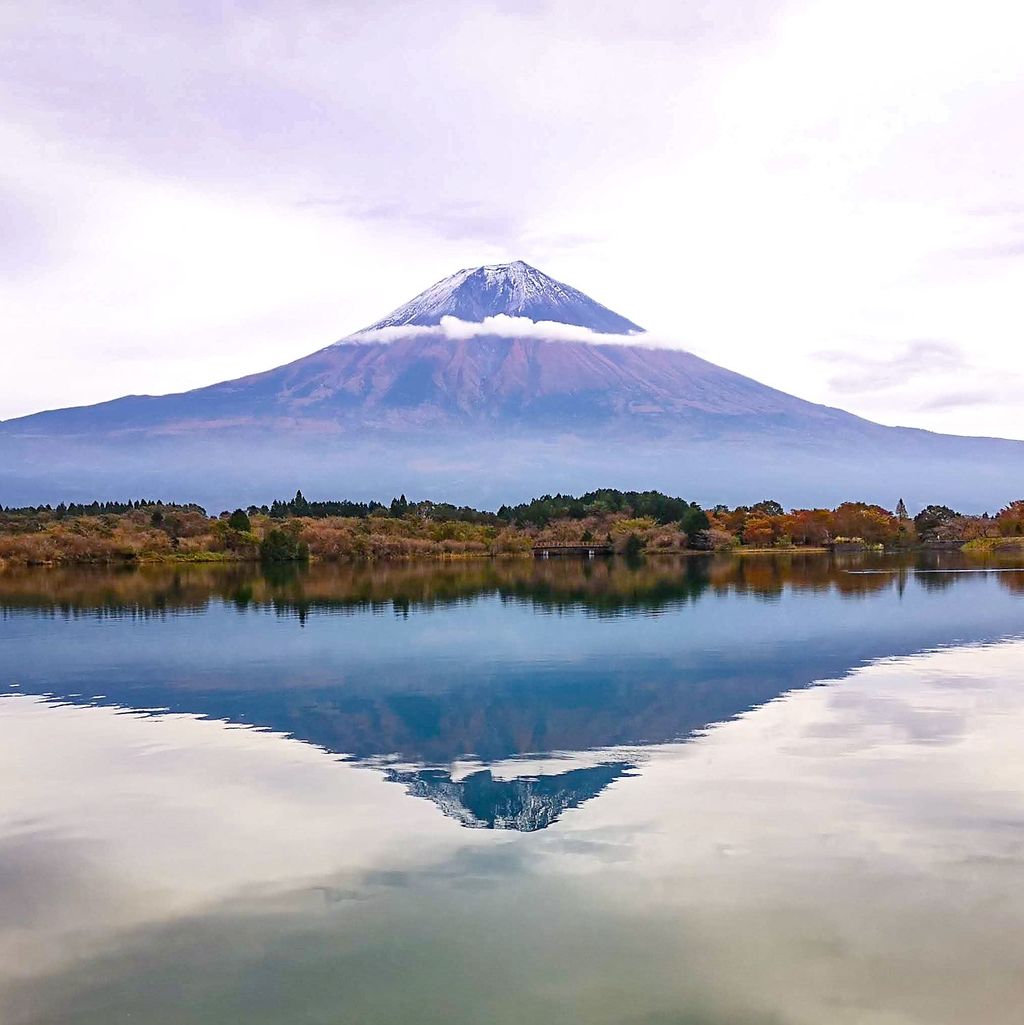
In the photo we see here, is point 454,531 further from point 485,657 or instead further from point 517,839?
point 517,839

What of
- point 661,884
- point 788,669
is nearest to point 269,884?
point 661,884

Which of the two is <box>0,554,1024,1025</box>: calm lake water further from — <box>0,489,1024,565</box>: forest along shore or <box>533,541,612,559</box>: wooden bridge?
<box>533,541,612,559</box>: wooden bridge

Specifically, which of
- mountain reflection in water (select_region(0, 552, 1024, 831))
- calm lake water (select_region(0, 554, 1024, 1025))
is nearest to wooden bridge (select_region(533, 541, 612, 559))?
mountain reflection in water (select_region(0, 552, 1024, 831))

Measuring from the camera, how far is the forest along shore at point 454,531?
7150 cm

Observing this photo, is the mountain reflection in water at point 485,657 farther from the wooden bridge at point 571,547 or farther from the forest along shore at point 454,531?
the wooden bridge at point 571,547

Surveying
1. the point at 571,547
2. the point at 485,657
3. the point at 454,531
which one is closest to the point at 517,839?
the point at 485,657

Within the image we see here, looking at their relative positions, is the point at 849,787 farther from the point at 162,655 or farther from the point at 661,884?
the point at 162,655

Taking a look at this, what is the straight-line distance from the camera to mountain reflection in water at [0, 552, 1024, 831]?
12.1m

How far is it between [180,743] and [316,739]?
5.05 feet

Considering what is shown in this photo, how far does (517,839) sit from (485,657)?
1161cm

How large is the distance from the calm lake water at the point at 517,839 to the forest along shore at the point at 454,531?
52887mm

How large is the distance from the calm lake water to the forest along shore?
2082 inches

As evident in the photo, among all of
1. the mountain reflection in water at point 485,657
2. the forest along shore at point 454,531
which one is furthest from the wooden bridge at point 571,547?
the mountain reflection in water at point 485,657

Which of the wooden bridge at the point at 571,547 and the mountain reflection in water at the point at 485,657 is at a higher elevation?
the wooden bridge at the point at 571,547
